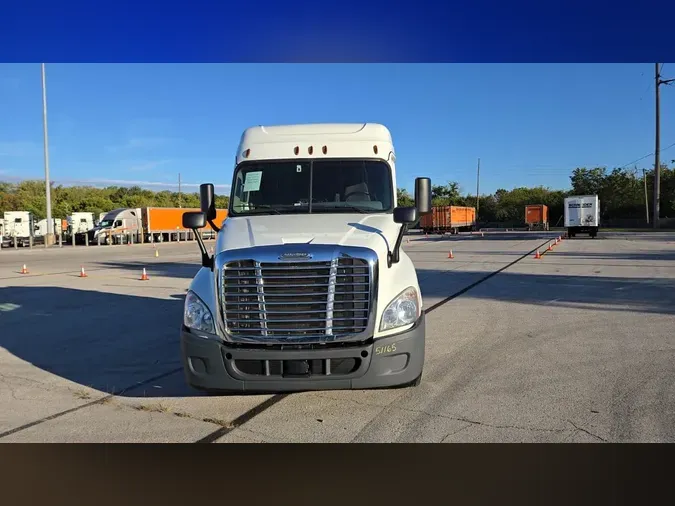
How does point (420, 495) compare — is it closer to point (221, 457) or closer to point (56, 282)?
point (221, 457)

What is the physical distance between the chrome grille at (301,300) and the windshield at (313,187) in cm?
157

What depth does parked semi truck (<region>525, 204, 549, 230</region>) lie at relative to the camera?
61.8 meters

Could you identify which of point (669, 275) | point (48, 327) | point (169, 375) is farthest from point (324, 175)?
point (669, 275)

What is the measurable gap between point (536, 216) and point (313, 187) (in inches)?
2373

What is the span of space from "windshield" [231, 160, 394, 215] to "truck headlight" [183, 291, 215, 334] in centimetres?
160

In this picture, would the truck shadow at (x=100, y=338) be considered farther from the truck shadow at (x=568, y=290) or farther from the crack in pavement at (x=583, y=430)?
the truck shadow at (x=568, y=290)

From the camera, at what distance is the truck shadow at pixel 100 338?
20.6 feet

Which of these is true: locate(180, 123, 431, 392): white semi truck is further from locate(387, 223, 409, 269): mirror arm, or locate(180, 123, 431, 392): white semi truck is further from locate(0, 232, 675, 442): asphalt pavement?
locate(0, 232, 675, 442): asphalt pavement

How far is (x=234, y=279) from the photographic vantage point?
4.69 metres

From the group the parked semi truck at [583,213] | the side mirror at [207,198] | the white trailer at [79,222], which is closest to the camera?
the side mirror at [207,198]

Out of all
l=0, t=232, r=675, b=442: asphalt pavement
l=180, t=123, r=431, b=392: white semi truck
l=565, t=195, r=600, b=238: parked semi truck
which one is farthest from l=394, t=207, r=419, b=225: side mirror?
l=565, t=195, r=600, b=238: parked semi truck

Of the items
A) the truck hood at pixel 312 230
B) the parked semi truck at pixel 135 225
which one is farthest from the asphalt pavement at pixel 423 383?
the parked semi truck at pixel 135 225

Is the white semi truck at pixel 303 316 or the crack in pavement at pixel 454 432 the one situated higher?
the white semi truck at pixel 303 316

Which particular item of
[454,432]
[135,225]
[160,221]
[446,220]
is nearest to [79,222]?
[135,225]
